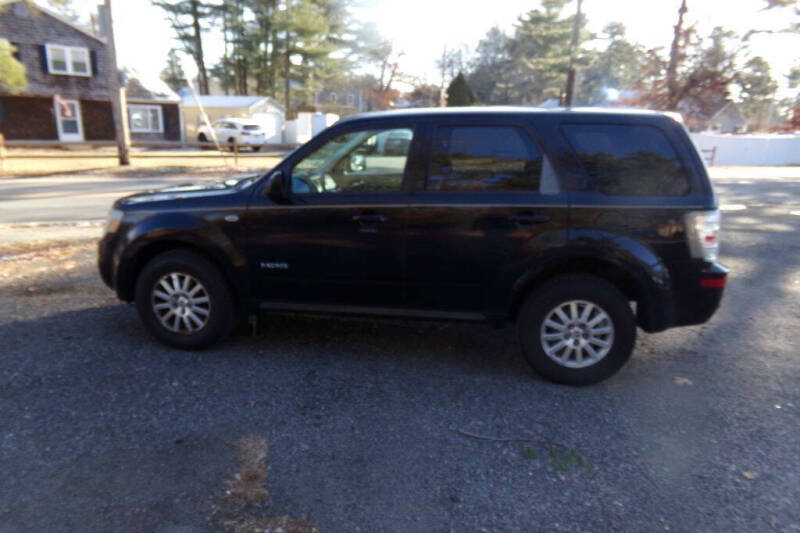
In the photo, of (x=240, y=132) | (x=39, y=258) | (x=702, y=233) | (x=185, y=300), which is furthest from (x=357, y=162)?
(x=240, y=132)

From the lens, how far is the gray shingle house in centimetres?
2889

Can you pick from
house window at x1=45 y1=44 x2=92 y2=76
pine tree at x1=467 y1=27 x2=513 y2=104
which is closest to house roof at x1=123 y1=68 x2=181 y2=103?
house window at x1=45 y1=44 x2=92 y2=76

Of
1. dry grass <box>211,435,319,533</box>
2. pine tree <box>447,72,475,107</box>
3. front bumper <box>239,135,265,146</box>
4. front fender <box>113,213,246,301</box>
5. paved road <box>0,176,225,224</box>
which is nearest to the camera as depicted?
dry grass <box>211,435,319,533</box>

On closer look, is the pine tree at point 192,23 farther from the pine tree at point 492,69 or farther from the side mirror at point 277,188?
the side mirror at point 277,188

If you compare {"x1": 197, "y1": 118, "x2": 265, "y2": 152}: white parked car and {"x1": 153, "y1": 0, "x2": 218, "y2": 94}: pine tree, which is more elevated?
{"x1": 153, "y1": 0, "x2": 218, "y2": 94}: pine tree

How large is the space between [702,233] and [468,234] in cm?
154

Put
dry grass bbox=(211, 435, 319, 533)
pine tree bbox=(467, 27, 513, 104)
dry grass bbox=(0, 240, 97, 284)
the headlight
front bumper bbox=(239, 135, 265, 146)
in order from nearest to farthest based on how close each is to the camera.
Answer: dry grass bbox=(211, 435, 319, 533), the headlight, dry grass bbox=(0, 240, 97, 284), front bumper bbox=(239, 135, 265, 146), pine tree bbox=(467, 27, 513, 104)

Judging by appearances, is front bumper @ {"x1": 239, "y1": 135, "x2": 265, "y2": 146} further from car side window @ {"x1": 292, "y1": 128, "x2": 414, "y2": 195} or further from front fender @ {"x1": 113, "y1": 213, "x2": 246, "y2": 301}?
car side window @ {"x1": 292, "y1": 128, "x2": 414, "y2": 195}

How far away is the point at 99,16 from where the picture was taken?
18.0 meters

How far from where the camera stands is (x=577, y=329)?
401 centimetres

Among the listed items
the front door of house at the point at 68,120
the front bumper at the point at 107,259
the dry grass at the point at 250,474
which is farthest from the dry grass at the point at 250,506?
the front door of house at the point at 68,120

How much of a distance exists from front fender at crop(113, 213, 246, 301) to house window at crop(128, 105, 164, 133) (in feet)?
111

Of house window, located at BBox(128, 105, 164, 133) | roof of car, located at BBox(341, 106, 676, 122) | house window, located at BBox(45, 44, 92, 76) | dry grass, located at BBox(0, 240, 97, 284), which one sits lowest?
dry grass, located at BBox(0, 240, 97, 284)

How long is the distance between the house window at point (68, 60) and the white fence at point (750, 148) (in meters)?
33.2
